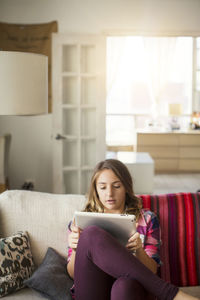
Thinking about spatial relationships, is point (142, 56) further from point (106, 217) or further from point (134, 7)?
point (106, 217)

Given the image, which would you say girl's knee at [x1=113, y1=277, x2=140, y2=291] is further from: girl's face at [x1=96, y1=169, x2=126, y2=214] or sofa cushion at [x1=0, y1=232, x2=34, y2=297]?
sofa cushion at [x1=0, y1=232, x2=34, y2=297]

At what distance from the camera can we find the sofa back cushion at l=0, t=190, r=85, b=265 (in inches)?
83.3

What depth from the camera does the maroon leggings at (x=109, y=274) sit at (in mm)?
1582

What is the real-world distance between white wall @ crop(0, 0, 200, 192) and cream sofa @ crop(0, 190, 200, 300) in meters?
2.85

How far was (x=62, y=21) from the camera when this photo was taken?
479 cm

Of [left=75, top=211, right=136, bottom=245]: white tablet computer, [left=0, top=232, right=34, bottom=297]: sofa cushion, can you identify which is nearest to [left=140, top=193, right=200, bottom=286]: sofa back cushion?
[left=75, top=211, right=136, bottom=245]: white tablet computer

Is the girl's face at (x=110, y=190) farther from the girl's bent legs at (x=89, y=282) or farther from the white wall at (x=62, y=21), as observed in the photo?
the white wall at (x=62, y=21)

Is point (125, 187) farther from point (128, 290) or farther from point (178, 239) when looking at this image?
point (128, 290)

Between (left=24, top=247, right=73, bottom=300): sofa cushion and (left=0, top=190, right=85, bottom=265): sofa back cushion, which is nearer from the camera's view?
(left=24, top=247, right=73, bottom=300): sofa cushion

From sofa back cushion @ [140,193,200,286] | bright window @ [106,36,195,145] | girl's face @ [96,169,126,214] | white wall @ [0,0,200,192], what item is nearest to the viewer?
girl's face @ [96,169,126,214]

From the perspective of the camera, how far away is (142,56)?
25.8ft

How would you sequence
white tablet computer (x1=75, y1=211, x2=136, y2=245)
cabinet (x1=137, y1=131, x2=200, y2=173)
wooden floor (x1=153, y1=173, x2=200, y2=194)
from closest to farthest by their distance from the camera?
white tablet computer (x1=75, y1=211, x2=136, y2=245) < wooden floor (x1=153, y1=173, x2=200, y2=194) < cabinet (x1=137, y1=131, x2=200, y2=173)

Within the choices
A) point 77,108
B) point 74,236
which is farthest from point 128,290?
point 77,108

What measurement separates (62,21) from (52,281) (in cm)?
363
